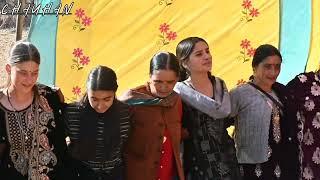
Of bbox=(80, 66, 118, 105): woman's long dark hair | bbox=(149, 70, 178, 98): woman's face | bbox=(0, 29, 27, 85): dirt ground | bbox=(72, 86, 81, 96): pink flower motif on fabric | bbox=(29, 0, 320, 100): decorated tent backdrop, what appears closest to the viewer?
bbox=(80, 66, 118, 105): woman's long dark hair

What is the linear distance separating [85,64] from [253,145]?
158cm

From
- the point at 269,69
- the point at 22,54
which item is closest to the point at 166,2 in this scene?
the point at 269,69

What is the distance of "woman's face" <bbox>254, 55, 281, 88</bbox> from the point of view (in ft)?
9.61

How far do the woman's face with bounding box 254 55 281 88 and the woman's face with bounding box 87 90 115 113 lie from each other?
2.86 ft

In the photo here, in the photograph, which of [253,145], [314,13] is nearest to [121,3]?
[314,13]

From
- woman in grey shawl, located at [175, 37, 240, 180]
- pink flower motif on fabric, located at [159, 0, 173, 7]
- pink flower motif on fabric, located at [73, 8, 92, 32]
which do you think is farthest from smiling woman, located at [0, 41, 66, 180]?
pink flower motif on fabric, located at [159, 0, 173, 7]

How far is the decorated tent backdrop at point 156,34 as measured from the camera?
3.75 metres

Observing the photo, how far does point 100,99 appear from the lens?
2.54 metres

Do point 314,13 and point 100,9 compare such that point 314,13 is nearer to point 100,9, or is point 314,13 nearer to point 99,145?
point 100,9

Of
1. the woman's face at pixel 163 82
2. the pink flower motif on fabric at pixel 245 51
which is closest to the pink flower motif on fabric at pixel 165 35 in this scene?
the pink flower motif on fabric at pixel 245 51

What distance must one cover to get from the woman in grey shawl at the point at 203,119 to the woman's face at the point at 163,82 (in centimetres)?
16

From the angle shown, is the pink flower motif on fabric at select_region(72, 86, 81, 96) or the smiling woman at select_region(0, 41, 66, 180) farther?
the pink flower motif on fabric at select_region(72, 86, 81, 96)

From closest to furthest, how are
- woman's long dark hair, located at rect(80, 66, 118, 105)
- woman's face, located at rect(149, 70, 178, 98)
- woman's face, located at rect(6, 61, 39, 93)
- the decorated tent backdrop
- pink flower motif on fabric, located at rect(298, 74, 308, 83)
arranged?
woman's face, located at rect(6, 61, 39, 93) < woman's long dark hair, located at rect(80, 66, 118, 105) < woman's face, located at rect(149, 70, 178, 98) < pink flower motif on fabric, located at rect(298, 74, 308, 83) < the decorated tent backdrop

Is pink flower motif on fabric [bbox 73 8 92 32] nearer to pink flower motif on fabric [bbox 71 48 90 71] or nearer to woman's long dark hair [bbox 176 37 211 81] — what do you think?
pink flower motif on fabric [bbox 71 48 90 71]
